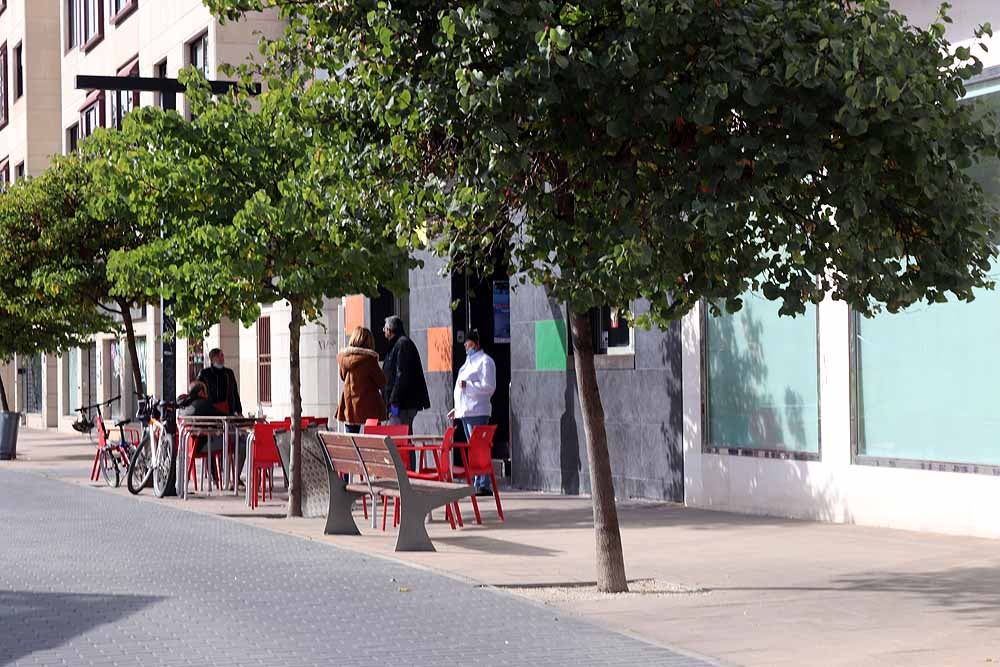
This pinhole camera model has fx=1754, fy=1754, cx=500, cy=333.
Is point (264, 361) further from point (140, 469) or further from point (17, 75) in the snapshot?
point (17, 75)

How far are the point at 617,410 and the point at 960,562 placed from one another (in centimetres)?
692

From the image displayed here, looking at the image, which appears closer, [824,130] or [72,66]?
[824,130]

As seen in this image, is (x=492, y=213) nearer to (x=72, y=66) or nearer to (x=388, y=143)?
(x=388, y=143)

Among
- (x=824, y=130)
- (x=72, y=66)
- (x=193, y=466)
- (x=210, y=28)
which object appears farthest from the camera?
(x=72, y=66)

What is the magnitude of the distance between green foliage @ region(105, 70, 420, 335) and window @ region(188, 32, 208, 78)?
15799 millimetres

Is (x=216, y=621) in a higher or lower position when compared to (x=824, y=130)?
lower

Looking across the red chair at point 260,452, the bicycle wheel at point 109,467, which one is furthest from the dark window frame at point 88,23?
the red chair at point 260,452

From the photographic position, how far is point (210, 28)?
32312 millimetres

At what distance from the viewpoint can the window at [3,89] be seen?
172 ft

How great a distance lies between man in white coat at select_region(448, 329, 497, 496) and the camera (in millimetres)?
18594

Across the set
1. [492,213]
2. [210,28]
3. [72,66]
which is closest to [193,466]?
[492,213]

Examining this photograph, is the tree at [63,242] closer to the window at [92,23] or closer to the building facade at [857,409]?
the building facade at [857,409]

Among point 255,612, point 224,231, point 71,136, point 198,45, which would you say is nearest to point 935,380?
point 224,231

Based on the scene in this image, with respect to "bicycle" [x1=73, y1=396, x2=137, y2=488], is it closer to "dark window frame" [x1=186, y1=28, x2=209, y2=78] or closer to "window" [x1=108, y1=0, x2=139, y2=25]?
"dark window frame" [x1=186, y1=28, x2=209, y2=78]
